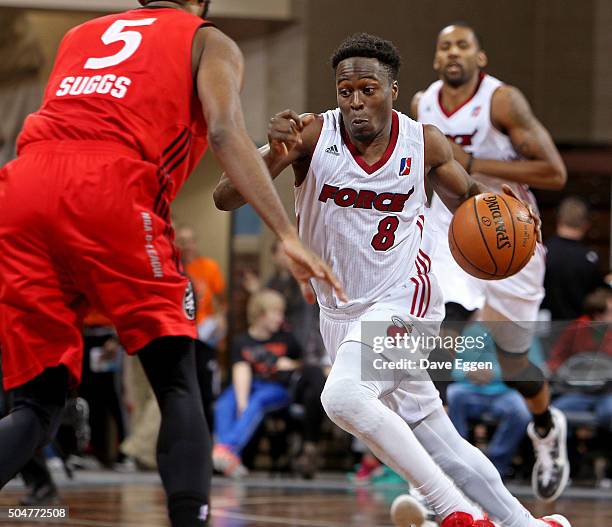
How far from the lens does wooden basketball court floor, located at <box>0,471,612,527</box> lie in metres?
6.21

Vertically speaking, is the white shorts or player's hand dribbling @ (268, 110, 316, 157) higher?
player's hand dribbling @ (268, 110, 316, 157)

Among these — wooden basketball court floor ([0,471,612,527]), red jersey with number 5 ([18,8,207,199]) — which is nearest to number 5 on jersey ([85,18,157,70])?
red jersey with number 5 ([18,8,207,199])

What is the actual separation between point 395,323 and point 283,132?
0.78 metres

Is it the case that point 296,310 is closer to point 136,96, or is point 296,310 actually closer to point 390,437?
point 390,437

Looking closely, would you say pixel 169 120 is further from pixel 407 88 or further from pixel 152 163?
pixel 407 88

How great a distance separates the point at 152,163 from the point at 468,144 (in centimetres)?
293

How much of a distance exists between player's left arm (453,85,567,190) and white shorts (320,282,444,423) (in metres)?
1.53

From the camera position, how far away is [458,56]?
606 cm

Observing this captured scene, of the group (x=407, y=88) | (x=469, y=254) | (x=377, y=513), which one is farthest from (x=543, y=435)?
(x=407, y=88)

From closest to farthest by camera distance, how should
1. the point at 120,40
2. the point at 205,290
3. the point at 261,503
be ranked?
the point at 120,40, the point at 261,503, the point at 205,290

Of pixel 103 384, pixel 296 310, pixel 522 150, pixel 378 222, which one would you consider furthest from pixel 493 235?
pixel 103 384

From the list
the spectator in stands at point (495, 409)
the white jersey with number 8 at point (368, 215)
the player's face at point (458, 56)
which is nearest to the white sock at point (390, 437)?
the white jersey with number 8 at point (368, 215)

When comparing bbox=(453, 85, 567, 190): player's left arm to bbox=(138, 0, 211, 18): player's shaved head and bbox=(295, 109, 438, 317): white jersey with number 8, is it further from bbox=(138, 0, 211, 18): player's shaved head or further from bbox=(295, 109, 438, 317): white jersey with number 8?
bbox=(138, 0, 211, 18): player's shaved head

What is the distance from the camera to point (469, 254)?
4422mm
